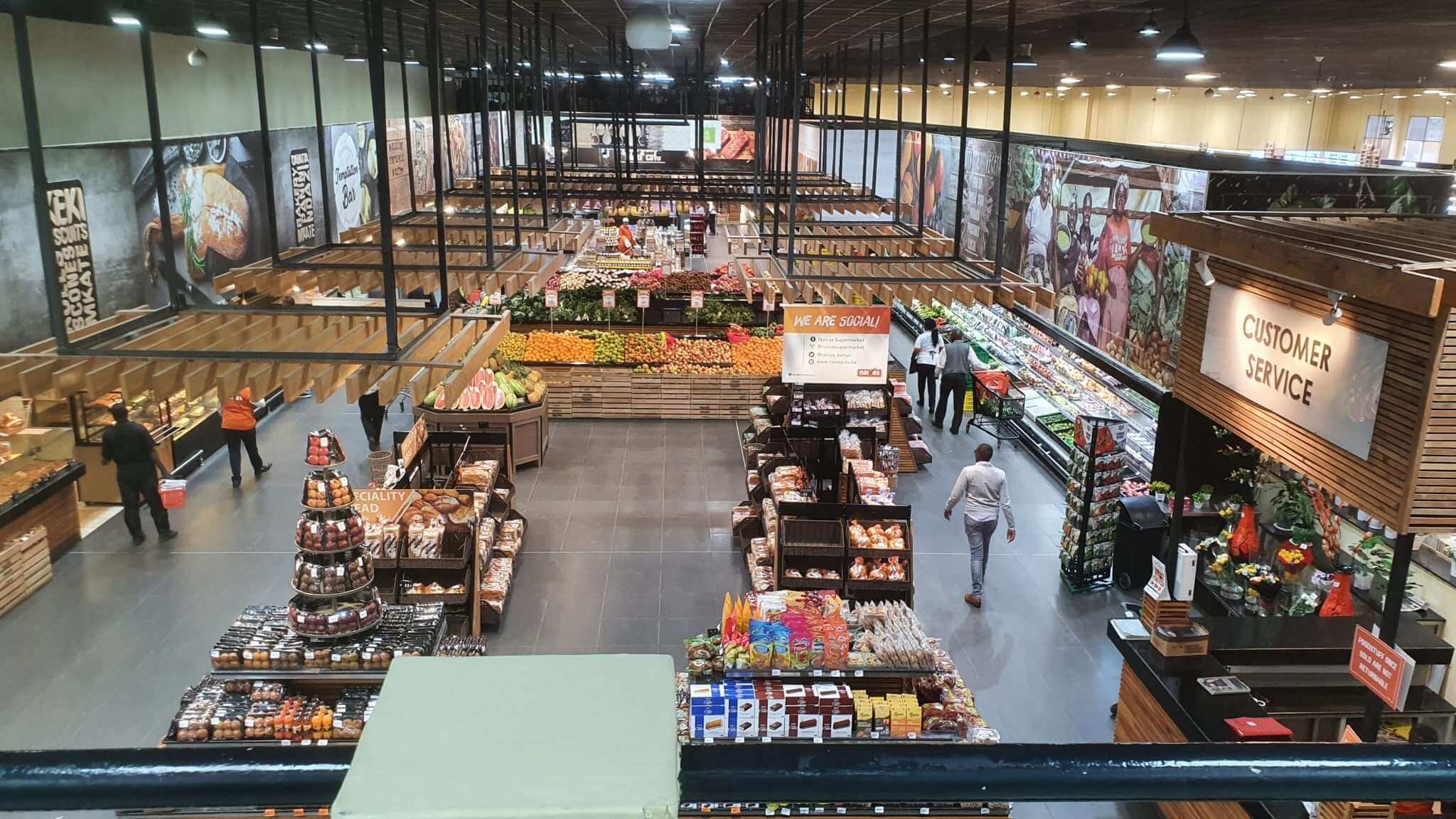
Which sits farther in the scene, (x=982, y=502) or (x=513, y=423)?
(x=513, y=423)

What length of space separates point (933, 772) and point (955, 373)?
522 inches

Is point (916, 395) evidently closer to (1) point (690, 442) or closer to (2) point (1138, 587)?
(1) point (690, 442)

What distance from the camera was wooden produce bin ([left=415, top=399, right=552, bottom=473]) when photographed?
12.0m

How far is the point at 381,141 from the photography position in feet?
12.5

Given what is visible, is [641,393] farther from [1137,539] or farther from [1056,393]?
[1137,539]

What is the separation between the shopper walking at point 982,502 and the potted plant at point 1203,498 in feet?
5.76

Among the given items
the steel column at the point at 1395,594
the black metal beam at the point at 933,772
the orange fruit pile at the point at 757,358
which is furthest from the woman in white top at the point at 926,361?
the black metal beam at the point at 933,772

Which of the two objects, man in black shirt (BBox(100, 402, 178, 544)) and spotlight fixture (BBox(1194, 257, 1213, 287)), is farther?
man in black shirt (BBox(100, 402, 178, 544))

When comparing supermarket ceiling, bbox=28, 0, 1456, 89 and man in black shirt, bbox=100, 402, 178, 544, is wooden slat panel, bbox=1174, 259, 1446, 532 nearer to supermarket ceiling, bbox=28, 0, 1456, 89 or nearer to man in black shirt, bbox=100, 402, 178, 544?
supermarket ceiling, bbox=28, 0, 1456, 89

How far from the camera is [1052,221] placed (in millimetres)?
12555

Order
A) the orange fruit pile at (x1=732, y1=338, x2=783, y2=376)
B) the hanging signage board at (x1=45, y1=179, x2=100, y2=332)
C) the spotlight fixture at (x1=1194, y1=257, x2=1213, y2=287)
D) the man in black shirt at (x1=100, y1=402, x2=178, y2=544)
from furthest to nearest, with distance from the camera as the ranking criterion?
the orange fruit pile at (x1=732, y1=338, x2=783, y2=376), the man in black shirt at (x1=100, y1=402, x2=178, y2=544), the hanging signage board at (x1=45, y1=179, x2=100, y2=332), the spotlight fixture at (x1=1194, y1=257, x2=1213, y2=287)

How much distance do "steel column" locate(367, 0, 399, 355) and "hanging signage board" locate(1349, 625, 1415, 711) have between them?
4.93 meters

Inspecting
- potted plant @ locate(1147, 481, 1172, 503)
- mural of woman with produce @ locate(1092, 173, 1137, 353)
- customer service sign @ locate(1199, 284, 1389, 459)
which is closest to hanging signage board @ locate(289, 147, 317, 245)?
mural of woman with produce @ locate(1092, 173, 1137, 353)

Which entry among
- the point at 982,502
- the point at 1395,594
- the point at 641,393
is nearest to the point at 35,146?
the point at 1395,594
